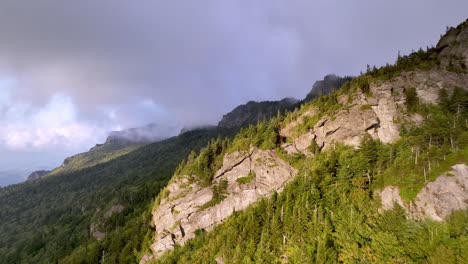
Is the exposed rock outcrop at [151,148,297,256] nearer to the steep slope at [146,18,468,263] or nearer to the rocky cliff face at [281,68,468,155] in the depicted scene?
the steep slope at [146,18,468,263]

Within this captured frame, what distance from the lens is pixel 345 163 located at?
12150cm

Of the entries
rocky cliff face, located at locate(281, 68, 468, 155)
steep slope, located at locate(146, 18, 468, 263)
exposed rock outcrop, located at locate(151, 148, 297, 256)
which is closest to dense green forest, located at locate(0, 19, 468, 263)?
steep slope, located at locate(146, 18, 468, 263)

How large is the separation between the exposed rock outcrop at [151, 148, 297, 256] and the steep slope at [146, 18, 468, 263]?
2.01 feet

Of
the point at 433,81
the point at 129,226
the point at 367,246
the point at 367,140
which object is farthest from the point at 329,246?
the point at 129,226

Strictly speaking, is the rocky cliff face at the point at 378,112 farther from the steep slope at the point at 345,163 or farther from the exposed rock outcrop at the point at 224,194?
the exposed rock outcrop at the point at 224,194

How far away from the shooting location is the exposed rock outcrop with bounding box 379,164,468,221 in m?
86.2

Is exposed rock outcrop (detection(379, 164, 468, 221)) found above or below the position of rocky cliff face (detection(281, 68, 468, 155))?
below

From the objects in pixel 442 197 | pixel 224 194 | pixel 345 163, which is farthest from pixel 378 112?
pixel 224 194

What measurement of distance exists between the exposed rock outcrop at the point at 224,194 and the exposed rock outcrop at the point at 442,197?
5102 cm

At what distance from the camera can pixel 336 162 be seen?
124625 millimetres

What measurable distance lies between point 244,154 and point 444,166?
82295 mm

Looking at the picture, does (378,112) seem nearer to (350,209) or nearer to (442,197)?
(350,209)

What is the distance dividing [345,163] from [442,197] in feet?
122

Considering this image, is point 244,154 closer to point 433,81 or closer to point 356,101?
point 356,101
